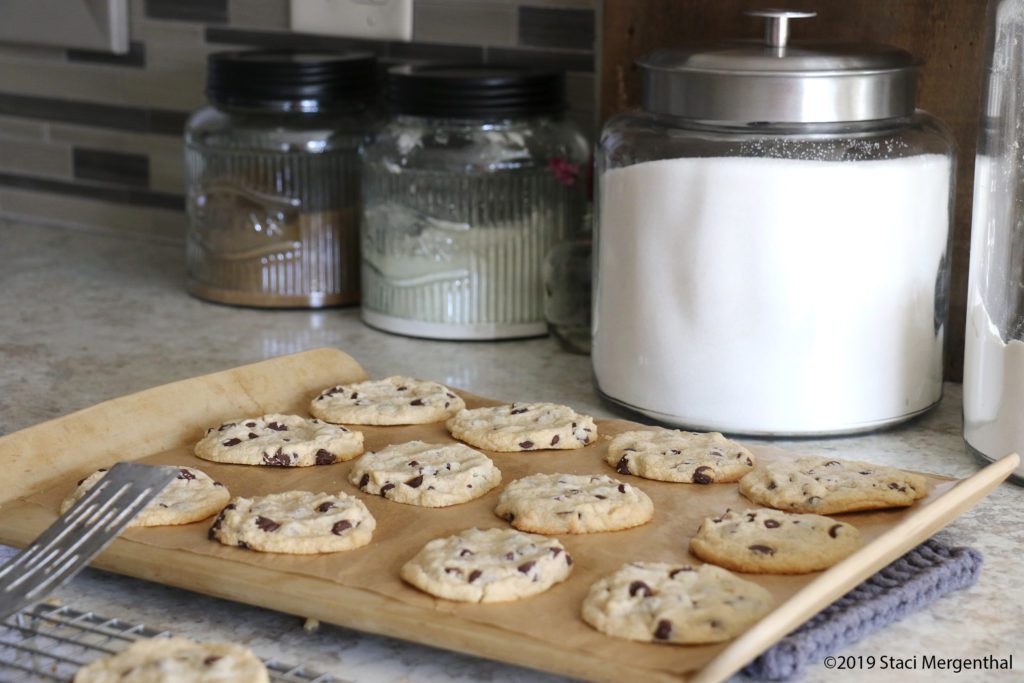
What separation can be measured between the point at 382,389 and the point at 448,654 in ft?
1.34

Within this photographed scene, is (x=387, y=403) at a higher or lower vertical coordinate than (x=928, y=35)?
lower

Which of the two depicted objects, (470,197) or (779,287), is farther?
(470,197)

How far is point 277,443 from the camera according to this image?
97cm

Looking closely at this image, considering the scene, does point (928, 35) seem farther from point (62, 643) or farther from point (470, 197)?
point (62, 643)

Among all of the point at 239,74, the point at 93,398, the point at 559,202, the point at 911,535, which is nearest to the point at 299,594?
the point at 911,535

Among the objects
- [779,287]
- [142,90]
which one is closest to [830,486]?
[779,287]

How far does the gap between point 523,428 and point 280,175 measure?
558 millimetres

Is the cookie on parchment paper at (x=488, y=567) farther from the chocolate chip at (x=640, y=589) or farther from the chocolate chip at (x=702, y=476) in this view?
the chocolate chip at (x=702, y=476)

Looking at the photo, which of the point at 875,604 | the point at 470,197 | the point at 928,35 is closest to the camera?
the point at 875,604

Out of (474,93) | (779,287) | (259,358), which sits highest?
(474,93)

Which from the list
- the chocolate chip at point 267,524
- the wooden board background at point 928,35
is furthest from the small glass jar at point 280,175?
the chocolate chip at point 267,524

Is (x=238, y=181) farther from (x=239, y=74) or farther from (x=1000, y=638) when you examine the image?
(x=1000, y=638)

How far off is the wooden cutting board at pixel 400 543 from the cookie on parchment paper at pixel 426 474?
1 centimetres

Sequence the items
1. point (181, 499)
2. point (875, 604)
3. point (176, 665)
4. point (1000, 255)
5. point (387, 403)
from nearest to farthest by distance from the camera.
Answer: point (176, 665) < point (875, 604) < point (181, 499) < point (1000, 255) < point (387, 403)
